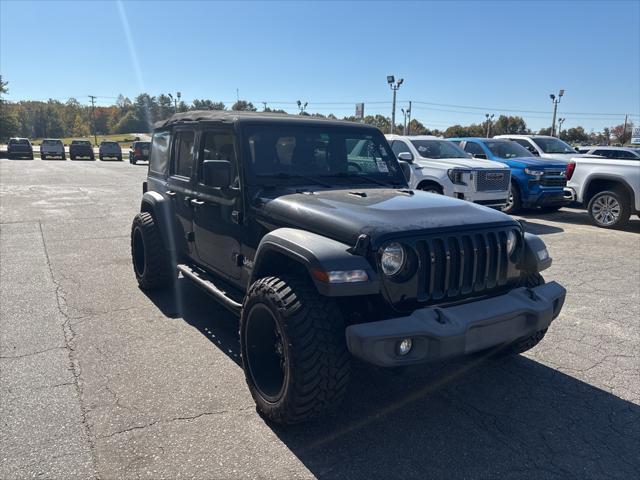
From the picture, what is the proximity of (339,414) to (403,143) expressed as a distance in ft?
29.0

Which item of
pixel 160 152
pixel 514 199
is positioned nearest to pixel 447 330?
pixel 160 152

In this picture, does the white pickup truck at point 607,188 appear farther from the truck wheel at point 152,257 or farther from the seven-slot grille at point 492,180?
the truck wheel at point 152,257

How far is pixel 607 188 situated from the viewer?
10406 mm

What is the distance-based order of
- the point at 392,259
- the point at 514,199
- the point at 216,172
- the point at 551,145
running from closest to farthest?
the point at 392,259, the point at 216,172, the point at 514,199, the point at 551,145

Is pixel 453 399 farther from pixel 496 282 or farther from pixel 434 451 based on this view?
pixel 496 282

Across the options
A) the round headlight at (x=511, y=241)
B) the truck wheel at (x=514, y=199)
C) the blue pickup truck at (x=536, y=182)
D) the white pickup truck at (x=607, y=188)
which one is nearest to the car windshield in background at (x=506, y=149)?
the blue pickup truck at (x=536, y=182)

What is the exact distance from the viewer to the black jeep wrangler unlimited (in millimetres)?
2766

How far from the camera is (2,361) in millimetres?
3967

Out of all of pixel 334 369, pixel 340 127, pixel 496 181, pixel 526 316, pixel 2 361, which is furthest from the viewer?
pixel 496 181

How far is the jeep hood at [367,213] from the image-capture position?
2.97 metres

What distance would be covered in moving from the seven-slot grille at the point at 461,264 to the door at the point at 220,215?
5.15ft

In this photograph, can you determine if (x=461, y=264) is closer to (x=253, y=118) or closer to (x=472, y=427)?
(x=472, y=427)

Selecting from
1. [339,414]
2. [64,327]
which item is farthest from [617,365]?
[64,327]

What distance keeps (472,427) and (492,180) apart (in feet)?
25.6
